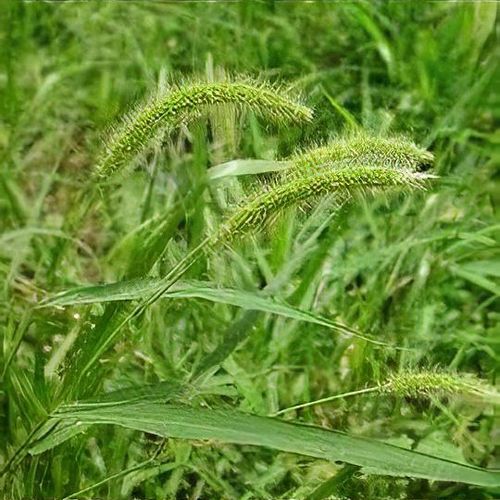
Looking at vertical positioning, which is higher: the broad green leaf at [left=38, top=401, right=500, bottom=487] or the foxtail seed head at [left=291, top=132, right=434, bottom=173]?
the foxtail seed head at [left=291, top=132, right=434, bottom=173]

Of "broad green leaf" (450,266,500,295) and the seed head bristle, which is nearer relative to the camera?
the seed head bristle

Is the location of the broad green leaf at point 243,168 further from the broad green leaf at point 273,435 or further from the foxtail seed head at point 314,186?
the broad green leaf at point 273,435

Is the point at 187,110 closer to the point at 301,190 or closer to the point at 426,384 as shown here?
the point at 301,190

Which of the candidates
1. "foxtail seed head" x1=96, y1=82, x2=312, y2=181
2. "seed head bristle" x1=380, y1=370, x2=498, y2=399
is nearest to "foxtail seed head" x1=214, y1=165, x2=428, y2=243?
"foxtail seed head" x1=96, y1=82, x2=312, y2=181

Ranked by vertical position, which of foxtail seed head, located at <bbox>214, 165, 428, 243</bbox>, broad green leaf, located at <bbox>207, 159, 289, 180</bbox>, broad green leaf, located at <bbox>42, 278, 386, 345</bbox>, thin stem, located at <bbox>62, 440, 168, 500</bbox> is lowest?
thin stem, located at <bbox>62, 440, 168, 500</bbox>

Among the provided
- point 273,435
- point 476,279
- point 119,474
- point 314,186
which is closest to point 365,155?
point 314,186

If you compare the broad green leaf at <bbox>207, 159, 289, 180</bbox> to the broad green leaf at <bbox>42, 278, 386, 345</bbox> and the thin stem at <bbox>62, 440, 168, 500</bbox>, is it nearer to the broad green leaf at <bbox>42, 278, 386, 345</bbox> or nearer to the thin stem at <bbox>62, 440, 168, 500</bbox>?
the broad green leaf at <bbox>42, 278, 386, 345</bbox>
